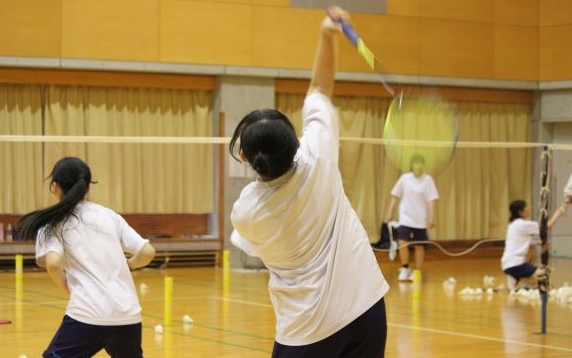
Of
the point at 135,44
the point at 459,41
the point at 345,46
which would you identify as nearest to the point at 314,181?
the point at 135,44

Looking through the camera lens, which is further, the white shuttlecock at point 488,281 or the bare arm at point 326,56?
the white shuttlecock at point 488,281

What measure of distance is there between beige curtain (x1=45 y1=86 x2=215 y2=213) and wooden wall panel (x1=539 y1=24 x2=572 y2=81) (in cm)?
756

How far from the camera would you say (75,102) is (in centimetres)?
1784

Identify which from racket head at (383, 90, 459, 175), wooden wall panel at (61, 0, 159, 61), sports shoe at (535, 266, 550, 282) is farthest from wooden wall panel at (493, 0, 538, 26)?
racket head at (383, 90, 459, 175)

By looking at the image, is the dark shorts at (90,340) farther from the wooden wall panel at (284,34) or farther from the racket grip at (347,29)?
the wooden wall panel at (284,34)

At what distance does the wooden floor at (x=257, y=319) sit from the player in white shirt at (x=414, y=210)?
58 centimetres

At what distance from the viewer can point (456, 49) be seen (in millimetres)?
20750

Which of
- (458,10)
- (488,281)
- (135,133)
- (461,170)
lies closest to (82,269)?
(488,281)

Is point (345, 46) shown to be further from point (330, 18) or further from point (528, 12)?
point (330, 18)

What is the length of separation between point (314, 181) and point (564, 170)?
1710 centimetres

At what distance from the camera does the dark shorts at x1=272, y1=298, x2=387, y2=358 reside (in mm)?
3777

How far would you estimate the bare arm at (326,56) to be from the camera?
12.6ft

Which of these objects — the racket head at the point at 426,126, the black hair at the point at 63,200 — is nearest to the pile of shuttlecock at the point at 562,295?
the racket head at the point at 426,126

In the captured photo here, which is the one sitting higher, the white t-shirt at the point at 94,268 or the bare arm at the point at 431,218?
the white t-shirt at the point at 94,268
